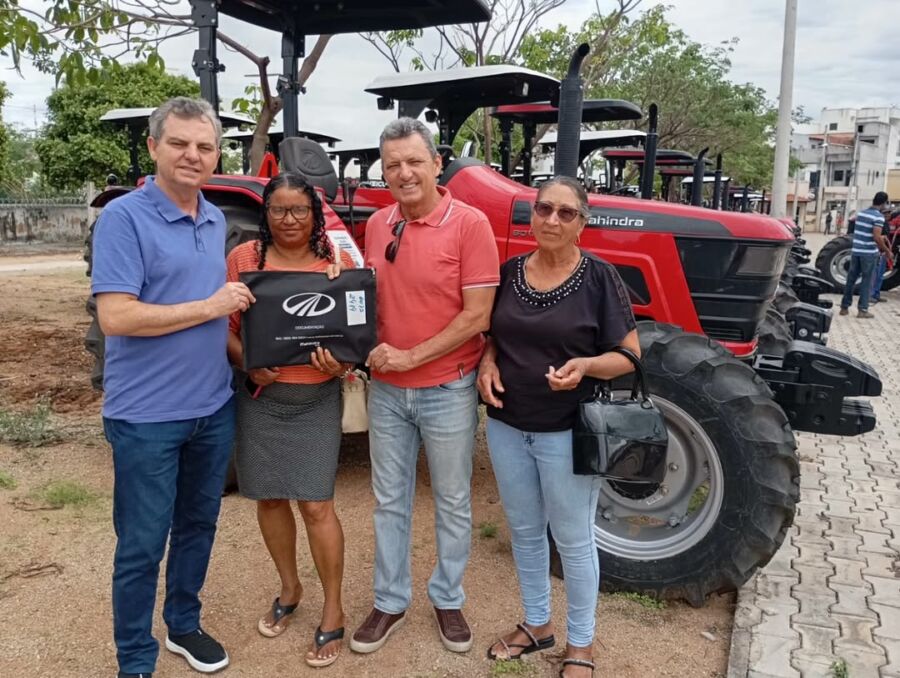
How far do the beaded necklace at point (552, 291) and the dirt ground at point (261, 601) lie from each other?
128 cm

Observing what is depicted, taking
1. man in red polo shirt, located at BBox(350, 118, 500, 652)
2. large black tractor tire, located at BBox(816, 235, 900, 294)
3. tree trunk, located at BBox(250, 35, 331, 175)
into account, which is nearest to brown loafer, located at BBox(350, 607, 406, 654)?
man in red polo shirt, located at BBox(350, 118, 500, 652)

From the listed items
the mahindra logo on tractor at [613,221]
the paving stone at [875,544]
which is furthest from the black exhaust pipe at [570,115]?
the paving stone at [875,544]

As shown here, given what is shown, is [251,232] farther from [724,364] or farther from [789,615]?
[789,615]

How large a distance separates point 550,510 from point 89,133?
19.0 m

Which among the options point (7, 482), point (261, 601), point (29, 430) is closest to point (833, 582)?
point (261, 601)

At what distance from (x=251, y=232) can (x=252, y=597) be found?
6.16 feet

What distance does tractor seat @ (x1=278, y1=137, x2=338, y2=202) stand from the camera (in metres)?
3.71

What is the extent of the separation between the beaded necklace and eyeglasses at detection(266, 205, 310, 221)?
0.71 m

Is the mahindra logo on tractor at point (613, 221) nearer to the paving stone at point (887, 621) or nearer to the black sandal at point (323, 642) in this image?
the paving stone at point (887, 621)

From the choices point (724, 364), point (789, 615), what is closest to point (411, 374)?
point (724, 364)

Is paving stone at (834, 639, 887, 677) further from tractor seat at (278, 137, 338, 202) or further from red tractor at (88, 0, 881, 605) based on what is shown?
tractor seat at (278, 137, 338, 202)

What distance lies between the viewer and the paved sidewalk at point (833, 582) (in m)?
2.84

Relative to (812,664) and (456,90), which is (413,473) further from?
(456,90)

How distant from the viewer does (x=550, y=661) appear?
276 centimetres
